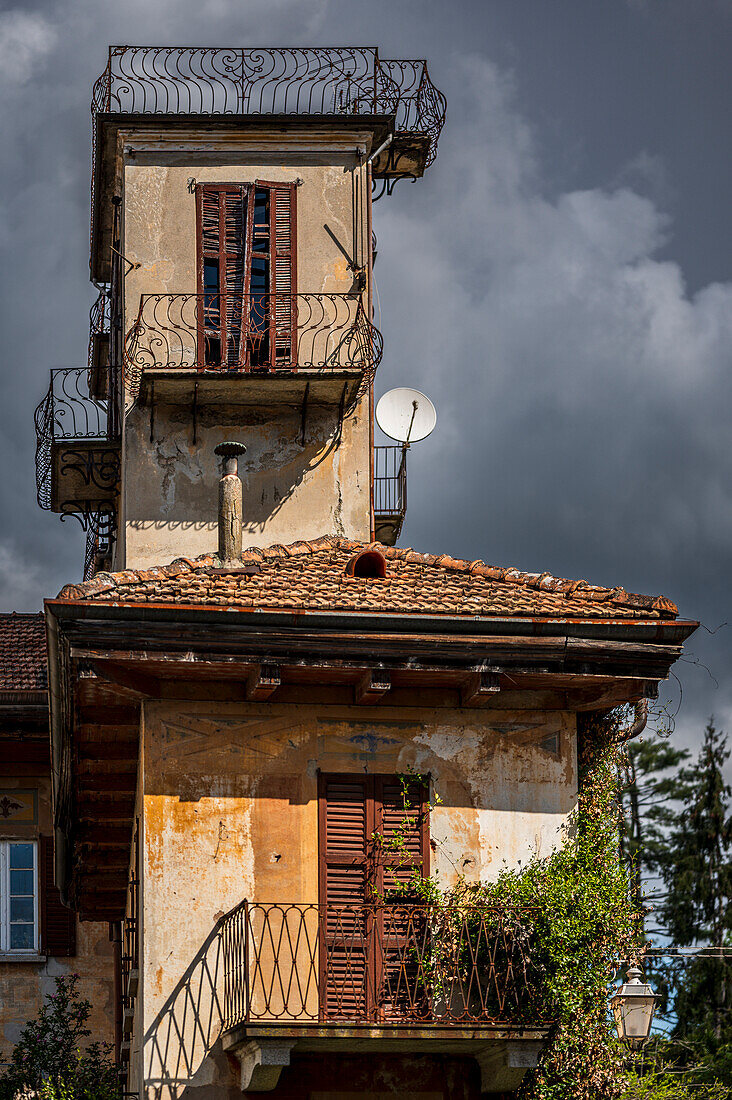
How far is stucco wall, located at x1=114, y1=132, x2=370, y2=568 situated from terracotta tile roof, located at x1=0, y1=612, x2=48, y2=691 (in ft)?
5.41

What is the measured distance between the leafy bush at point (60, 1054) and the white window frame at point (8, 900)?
0.63m

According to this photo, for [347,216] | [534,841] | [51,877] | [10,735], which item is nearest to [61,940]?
[51,877]

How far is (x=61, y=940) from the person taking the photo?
2248cm

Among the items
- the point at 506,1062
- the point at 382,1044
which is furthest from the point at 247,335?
the point at 506,1062

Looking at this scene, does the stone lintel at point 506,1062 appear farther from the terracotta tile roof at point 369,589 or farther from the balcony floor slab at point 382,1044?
the terracotta tile roof at point 369,589

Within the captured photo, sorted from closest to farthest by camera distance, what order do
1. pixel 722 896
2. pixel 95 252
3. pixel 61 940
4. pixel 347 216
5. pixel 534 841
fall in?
pixel 534 841 < pixel 61 940 < pixel 347 216 < pixel 95 252 < pixel 722 896

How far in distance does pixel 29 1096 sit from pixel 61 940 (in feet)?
10.6

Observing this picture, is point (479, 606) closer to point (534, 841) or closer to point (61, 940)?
point (534, 841)

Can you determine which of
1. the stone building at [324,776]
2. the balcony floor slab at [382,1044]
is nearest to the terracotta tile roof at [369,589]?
the stone building at [324,776]

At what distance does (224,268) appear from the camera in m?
24.0

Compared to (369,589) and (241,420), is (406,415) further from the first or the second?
(369,589)

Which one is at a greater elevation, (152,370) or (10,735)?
(152,370)

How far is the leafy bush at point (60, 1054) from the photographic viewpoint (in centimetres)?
1995

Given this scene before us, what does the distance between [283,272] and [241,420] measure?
2.07 metres
